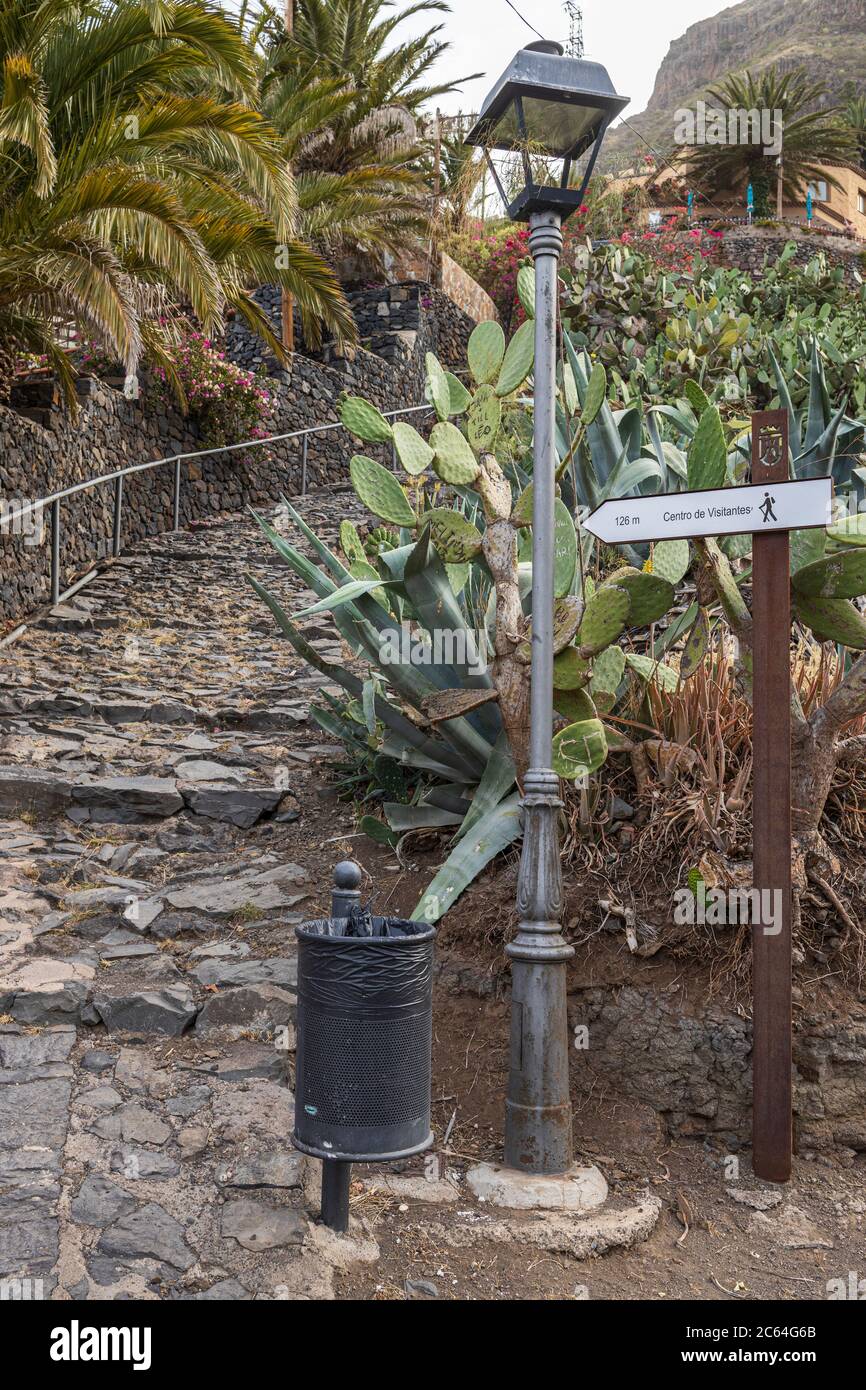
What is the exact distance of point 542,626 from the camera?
390 cm

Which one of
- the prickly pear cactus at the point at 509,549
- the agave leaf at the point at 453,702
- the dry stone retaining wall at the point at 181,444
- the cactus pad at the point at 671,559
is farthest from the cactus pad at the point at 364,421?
the dry stone retaining wall at the point at 181,444

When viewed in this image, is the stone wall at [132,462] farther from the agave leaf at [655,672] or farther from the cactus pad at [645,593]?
the cactus pad at [645,593]

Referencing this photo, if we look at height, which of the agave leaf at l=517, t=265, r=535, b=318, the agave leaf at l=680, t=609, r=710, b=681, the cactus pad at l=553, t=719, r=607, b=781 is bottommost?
the cactus pad at l=553, t=719, r=607, b=781

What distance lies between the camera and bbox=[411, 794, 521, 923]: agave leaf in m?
4.38

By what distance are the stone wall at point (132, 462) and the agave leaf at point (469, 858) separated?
233 inches

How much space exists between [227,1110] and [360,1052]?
875 mm

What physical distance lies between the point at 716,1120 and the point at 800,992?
527 millimetres

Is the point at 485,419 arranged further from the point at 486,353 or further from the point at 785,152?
the point at 785,152

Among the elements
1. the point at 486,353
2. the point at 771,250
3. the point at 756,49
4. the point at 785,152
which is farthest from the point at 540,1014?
the point at 756,49

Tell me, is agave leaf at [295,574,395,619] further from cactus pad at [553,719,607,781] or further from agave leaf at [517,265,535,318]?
agave leaf at [517,265,535,318]

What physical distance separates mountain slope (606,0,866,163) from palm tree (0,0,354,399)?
52.0 m

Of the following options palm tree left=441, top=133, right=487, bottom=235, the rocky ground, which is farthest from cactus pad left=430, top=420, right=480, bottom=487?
palm tree left=441, top=133, right=487, bottom=235

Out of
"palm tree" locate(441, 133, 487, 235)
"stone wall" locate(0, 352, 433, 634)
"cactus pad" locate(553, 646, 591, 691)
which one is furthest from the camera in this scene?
"palm tree" locate(441, 133, 487, 235)

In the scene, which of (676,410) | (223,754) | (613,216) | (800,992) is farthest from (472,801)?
(613,216)
